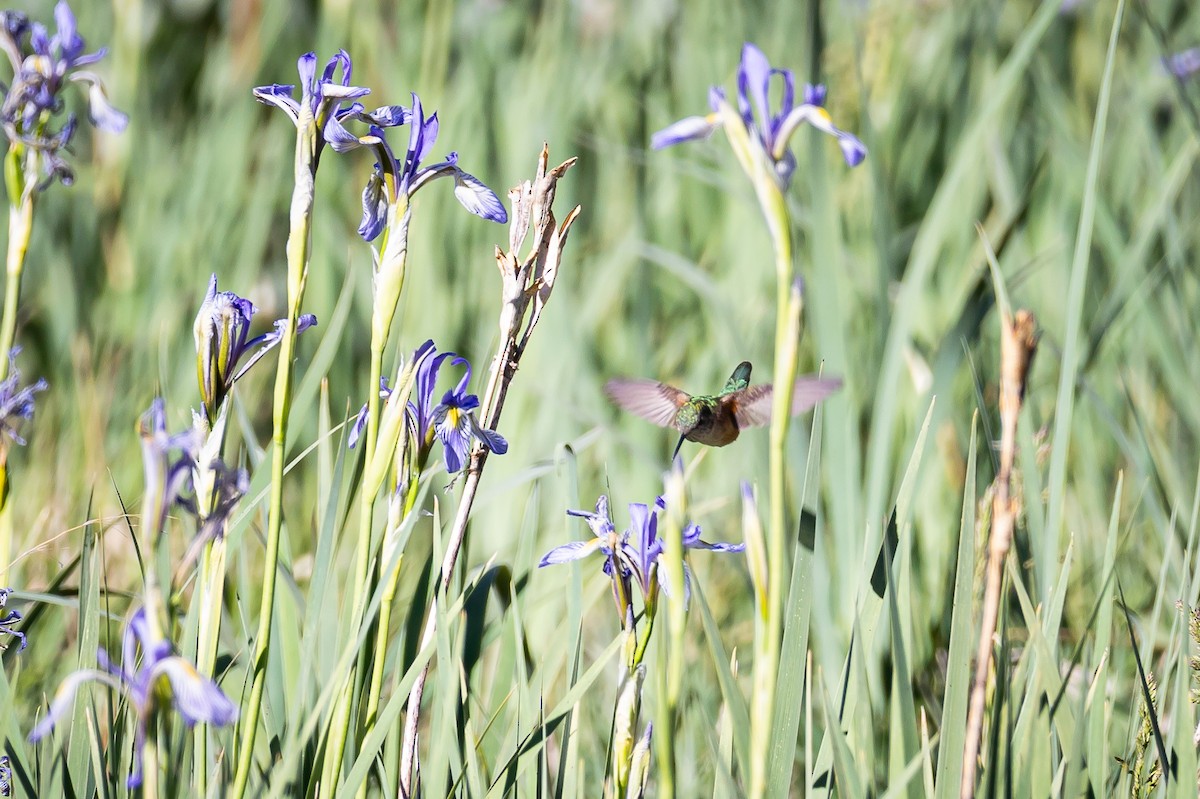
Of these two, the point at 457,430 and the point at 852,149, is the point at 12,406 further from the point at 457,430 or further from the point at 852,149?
the point at 852,149

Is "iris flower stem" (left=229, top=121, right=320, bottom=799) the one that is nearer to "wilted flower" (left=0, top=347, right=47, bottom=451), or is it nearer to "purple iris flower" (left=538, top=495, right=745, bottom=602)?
"purple iris flower" (left=538, top=495, right=745, bottom=602)

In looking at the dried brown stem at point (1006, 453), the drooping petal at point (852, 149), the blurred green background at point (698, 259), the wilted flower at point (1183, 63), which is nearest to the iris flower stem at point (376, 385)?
the drooping petal at point (852, 149)

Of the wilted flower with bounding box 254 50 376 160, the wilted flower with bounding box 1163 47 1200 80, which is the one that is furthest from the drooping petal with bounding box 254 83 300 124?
the wilted flower with bounding box 1163 47 1200 80

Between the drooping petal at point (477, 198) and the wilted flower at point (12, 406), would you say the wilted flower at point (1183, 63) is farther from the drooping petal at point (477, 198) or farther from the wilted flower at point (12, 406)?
the wilted flower at point (12, 406)

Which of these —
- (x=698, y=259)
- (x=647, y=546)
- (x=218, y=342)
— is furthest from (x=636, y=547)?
(x=698, y=259)

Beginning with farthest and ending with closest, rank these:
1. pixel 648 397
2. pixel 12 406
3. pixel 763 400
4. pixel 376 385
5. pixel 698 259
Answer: pixel 698 259 < pixel 648 397 < pixel 763 400 < pixel 12 406 < pixel 376 385

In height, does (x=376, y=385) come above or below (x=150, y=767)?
above

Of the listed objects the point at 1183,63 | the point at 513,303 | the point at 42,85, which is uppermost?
the point at 1183,63
